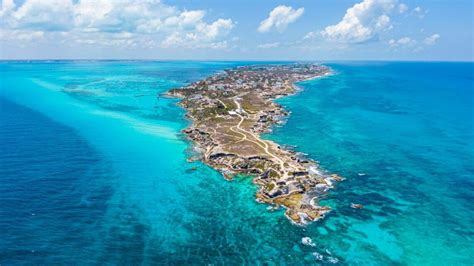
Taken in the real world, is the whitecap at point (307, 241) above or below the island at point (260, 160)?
below

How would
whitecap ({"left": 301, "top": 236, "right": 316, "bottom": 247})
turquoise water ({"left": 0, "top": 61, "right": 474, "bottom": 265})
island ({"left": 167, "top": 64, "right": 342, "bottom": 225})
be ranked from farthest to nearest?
island ({"left": 167, "top": 64, "right": 342, "bottom": 225}) → whitecap ({"left": 301, "top": 236, "right": 316, "bottom": 247}) → turquoise water ({"left": 0, "top": 61, "right": 474, "bottom": 265})

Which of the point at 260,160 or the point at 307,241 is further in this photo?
the point at 260,160

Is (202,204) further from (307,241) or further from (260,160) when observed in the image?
(260,160)

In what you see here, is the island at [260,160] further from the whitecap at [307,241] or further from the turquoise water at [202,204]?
the whitecap at [307,241]

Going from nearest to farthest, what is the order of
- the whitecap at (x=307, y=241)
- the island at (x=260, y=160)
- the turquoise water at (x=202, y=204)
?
the turquoise water at (x=202, y=204) → the whitecap at (x=307, y=241) → the island at (x=260, y=160)

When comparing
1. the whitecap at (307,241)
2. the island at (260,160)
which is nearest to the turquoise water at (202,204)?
the whitecap at (307,241)

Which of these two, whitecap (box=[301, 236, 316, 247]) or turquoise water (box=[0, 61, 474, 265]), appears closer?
turquoise water (box=[0, 61, 474, 265])

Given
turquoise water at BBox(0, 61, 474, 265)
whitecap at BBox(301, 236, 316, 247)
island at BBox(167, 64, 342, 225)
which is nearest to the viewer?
turquoise water at BBox(0, 61, 474, 265)

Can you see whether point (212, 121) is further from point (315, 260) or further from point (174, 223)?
point (315, 260)

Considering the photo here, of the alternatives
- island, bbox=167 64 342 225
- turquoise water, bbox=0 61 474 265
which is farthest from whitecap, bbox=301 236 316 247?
island, bbox=167 64 342 225

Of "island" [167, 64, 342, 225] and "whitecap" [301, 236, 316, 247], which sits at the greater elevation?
"island" [167, 64, 342, 225]

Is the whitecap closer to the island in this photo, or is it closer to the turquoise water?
the turquoise water

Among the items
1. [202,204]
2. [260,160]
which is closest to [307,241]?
[202,204]
